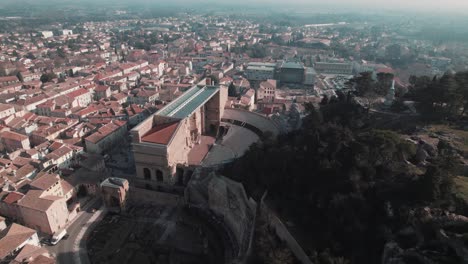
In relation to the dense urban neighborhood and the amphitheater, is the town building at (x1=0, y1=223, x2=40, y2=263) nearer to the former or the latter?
the dense urban neighborhood

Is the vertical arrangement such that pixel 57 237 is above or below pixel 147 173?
below

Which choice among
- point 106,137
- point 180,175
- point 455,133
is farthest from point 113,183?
point 455,133

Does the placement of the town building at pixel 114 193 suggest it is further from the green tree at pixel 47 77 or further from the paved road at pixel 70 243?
the green tree at pixel 47 77

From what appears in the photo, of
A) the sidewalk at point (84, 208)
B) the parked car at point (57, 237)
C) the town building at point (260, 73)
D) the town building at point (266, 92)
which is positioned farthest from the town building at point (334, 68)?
the parked car at point (57, 237)

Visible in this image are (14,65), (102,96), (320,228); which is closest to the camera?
(320,228)

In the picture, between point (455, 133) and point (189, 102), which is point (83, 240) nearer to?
point (189, 102)

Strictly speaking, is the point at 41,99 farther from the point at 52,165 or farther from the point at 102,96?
the point at 52,165

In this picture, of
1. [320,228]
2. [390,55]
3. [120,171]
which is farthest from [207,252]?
[390,55]
